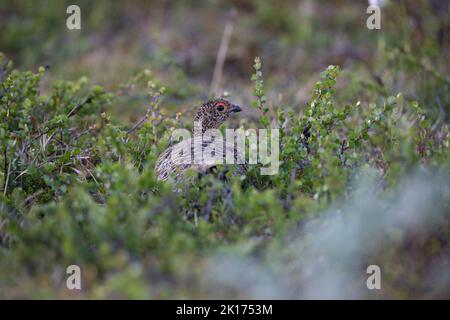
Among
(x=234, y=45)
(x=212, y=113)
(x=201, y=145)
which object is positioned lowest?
(x=201, y=145)

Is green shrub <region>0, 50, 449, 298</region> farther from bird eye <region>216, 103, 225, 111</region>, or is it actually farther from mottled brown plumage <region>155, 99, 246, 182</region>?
bird eye <region>216, 103, 225, 111</region>

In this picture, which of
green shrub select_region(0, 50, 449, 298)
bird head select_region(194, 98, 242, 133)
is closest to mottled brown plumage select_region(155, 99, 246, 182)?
bird head select_region(194, 98, 242, 133)

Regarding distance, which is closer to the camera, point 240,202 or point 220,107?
point 240,202

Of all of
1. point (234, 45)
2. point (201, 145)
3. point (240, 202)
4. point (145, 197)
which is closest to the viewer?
point (240, 202)

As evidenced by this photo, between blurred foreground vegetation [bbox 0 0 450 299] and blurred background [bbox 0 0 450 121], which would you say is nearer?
blurred foreground vegetation [bbox 0 0 450 299]

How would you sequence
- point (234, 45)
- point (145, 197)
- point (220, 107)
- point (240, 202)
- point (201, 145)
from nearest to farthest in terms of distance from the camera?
point (240, 202) → point (145, 197) → point (201, 145) → point (220, 107) → point (234, 45)

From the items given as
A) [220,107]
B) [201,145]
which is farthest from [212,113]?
[201,145]

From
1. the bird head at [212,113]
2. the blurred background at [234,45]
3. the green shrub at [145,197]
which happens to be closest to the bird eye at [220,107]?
the bird head at [212,113]

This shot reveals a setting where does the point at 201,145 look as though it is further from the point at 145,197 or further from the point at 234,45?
the point at 234,45

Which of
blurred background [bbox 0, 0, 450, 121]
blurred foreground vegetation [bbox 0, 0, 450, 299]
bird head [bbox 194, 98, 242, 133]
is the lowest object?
blurred foreground vegetation [bbox 0, 0, 450, 299]
